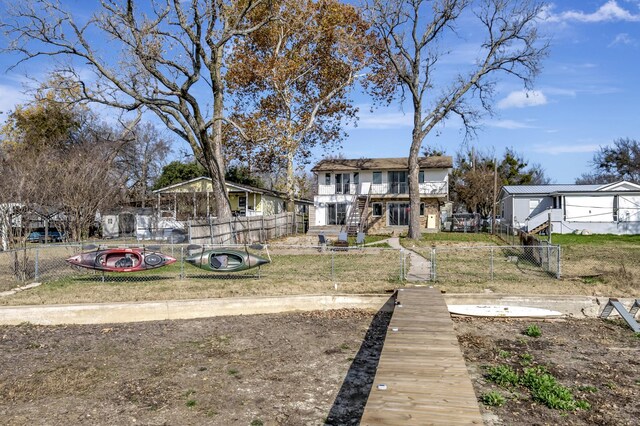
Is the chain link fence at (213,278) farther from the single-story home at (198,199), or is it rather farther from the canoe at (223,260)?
the single-story home at (198,199)

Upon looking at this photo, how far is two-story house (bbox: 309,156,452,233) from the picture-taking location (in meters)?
38.1

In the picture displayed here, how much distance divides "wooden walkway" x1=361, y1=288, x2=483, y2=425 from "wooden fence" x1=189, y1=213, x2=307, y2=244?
13.7 metres

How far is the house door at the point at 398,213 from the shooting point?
126 ft

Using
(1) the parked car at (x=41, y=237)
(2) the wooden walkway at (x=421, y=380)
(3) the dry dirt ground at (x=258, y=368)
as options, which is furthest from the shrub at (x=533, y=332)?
(1) the parked car at (x=41, y=237)

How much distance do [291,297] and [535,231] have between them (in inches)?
999

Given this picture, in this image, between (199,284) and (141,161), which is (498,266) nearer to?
(199,284)

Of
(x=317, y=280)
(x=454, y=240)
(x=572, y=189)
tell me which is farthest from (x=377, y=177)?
(x=317, y=280)

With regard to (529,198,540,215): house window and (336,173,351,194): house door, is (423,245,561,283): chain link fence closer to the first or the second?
(336,173,351,194): house door

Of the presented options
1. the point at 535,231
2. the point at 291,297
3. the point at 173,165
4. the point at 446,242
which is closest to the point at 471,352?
the point at 291,297

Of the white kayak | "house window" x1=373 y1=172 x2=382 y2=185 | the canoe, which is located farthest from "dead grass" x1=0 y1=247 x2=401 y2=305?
"house window" x1=373 y1=172 x2=382 y2=185

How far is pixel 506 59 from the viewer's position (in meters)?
31.5

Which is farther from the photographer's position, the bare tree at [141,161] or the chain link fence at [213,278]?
the bare tree at [141,161]

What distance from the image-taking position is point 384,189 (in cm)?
3884

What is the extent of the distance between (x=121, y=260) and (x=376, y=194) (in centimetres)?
2768
